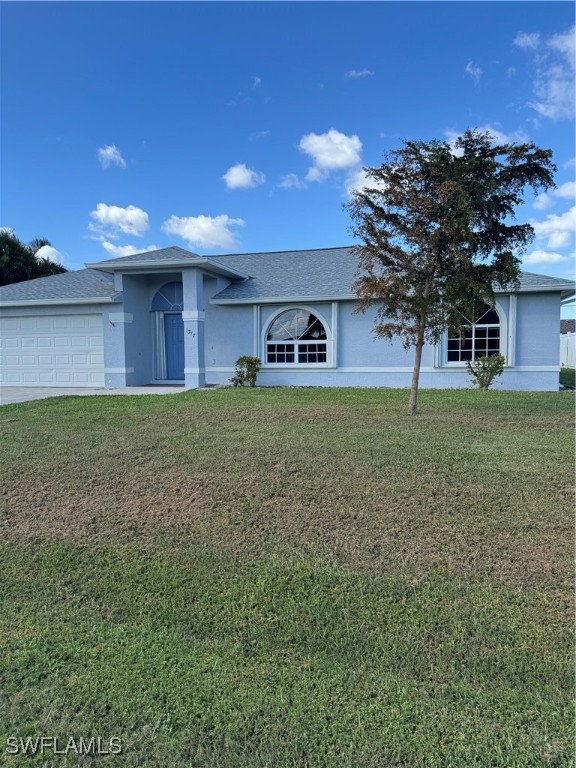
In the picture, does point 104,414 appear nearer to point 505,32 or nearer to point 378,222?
point 378,222

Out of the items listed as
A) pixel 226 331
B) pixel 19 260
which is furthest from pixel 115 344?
pixel 19 260

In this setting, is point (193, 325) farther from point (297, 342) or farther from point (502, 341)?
point (502, 341)

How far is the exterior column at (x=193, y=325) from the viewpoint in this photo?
14273 mm

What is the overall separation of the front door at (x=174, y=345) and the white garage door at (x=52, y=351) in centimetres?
207

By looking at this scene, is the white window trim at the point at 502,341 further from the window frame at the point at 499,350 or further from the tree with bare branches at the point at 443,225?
the tree with bare branches at the point at 443,225

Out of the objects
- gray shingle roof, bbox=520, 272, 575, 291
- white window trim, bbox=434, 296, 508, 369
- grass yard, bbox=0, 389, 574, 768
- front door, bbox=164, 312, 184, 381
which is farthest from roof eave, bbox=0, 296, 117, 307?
gray shingle roof, bbox=520, 272, 575, 291

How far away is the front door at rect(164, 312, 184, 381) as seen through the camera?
16172 mm

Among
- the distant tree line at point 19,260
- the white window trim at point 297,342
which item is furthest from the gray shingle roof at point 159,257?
the distant tree line at point 19,260

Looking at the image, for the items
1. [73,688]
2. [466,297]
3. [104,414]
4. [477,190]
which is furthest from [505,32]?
[73,688]

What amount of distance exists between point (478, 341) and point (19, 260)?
22064 millimetres

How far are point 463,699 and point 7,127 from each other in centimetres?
2039

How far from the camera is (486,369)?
13352 mm

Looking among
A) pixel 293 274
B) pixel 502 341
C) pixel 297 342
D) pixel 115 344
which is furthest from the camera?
pixel 293 274

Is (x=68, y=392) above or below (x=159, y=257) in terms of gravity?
below
